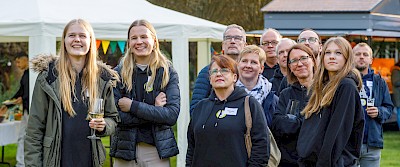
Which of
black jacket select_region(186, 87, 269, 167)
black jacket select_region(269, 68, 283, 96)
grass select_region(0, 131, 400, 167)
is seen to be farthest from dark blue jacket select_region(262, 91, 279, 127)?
grass select_region(0, 131, 400, 167)

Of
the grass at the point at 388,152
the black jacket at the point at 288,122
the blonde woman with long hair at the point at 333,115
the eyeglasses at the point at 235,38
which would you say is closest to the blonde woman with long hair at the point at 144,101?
the black jacket at the point at 288,122

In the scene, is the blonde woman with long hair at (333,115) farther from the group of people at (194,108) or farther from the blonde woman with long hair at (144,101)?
the blonde woman with long hair at (144,101)

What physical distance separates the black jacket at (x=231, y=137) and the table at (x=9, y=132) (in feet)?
21.4

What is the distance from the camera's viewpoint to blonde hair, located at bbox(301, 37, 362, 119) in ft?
17.0

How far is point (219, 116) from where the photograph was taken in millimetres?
5195

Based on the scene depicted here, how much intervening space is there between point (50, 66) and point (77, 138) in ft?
1.73

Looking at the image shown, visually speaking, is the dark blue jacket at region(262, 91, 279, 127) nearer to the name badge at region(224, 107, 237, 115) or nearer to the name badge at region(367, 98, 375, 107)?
the name badge at region(224, 107, 237, 115)

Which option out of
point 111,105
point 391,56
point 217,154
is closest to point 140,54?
point 111,105

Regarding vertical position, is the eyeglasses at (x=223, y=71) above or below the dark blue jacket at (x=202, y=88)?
above

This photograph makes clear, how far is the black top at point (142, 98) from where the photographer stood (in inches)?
226

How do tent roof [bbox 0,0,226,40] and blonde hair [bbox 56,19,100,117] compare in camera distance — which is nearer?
blonde hair [bbox 56,19,100,117]

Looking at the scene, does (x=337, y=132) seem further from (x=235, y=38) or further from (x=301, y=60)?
(x=235, y=38)

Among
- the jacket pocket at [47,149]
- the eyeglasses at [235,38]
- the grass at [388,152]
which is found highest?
the eyeglasses at [235,38]

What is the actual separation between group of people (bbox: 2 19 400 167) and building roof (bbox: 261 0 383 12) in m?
9.58
